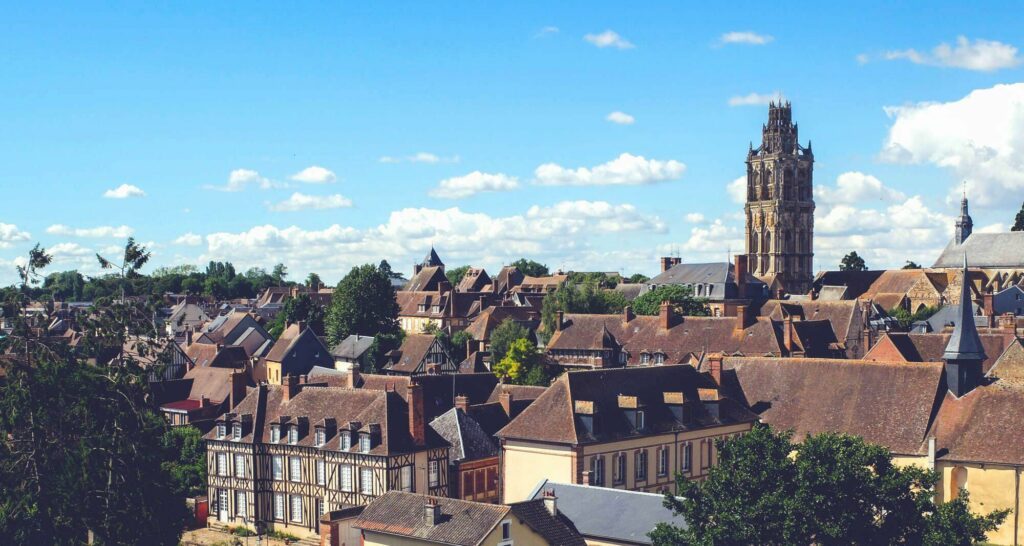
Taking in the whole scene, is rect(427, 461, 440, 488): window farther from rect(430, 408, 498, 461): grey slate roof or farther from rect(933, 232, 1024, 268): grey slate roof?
rect(933, 232, 1024, 268): grey slate roof

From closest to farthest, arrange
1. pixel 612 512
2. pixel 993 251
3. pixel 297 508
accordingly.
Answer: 1. pixel 612 512
2. pixel 297 508
3. pixel 993 251

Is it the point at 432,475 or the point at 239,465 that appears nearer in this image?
the point at 432,475

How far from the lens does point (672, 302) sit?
79.9 meters

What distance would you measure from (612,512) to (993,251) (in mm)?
96231

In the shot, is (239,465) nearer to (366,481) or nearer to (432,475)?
(366,481)

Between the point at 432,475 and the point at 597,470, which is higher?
the point at 597,470

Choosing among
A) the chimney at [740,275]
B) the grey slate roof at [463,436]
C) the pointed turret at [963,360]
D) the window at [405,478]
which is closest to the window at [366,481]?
the window at [405,478]

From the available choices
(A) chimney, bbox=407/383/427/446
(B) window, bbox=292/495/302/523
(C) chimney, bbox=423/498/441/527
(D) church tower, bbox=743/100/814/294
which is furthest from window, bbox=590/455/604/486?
(D) church tower, bbox=743/100/814/294

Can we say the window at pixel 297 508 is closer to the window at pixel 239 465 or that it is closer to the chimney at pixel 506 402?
the window at pixel 239 465

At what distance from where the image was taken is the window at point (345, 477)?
138ft

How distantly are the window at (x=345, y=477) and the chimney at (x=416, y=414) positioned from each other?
8.82 feet

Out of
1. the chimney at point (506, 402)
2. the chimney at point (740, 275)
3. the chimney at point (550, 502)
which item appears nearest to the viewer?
the chimney at point (550, 502)

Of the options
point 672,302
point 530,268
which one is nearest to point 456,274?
point 530,268

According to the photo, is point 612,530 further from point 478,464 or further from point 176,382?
point 176,382
